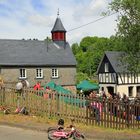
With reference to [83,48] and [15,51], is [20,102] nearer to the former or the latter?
[15,51]

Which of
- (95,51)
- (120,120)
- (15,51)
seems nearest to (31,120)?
(120,120)

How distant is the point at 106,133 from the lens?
14555 mm

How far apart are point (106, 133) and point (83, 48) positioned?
118 metres

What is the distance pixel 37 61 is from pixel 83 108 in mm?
Answer: 39187

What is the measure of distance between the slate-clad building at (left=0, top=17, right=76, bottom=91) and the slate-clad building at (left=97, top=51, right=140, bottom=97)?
5.34 meters

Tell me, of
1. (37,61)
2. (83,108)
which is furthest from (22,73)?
(83,108)

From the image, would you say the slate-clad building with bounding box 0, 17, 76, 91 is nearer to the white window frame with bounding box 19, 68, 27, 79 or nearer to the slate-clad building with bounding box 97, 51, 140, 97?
the white window frame with bounding box 19, 68, 27, 79

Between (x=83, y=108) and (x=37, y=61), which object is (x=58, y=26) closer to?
(x=37, y=61)

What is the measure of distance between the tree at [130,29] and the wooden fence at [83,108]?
1048 cm

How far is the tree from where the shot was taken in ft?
86.4

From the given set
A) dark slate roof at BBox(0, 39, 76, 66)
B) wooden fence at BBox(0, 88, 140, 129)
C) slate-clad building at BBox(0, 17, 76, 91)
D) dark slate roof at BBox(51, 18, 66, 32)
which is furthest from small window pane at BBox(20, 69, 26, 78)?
wooden fence at BBox(0, 88, 140, 129)

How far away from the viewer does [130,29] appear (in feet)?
88.0

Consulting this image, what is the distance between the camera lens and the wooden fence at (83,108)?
16.1 m

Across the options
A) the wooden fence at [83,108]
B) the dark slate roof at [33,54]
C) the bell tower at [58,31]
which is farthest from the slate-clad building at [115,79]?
the wooden fence at [83,108]
